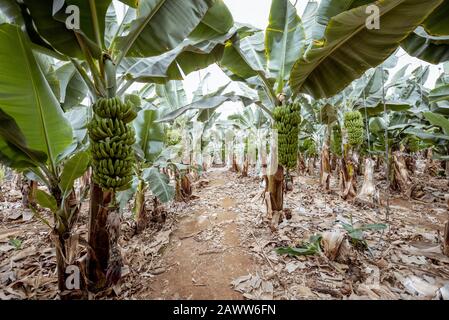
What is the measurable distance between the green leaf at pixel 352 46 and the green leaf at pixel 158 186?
196cm

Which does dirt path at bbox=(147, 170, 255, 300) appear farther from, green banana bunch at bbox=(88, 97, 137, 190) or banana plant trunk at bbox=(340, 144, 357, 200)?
banana plant trunk at bbox=(340, 144, 357, 200)

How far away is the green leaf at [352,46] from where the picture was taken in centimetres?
124

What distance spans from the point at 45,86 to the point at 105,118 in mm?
475

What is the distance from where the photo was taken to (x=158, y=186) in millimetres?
2629

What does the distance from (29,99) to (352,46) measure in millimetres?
2440

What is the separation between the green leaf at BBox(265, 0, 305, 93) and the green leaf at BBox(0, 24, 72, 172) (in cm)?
215

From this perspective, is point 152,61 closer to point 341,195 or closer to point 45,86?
point 45,86

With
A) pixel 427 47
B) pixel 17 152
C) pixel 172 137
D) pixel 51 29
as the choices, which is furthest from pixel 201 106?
pixel 172 137

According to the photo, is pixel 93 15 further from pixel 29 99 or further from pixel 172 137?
pixel 172 137

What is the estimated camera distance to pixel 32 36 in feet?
4.52

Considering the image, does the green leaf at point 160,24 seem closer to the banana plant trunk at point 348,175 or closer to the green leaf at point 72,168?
the green leaf at point 72,168

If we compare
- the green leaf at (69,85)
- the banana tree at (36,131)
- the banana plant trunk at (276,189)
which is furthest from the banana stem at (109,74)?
the banana plant trunk at (276,189)

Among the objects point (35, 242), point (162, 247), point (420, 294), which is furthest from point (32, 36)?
point (420, 294)

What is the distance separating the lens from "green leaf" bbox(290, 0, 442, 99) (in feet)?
4.07
